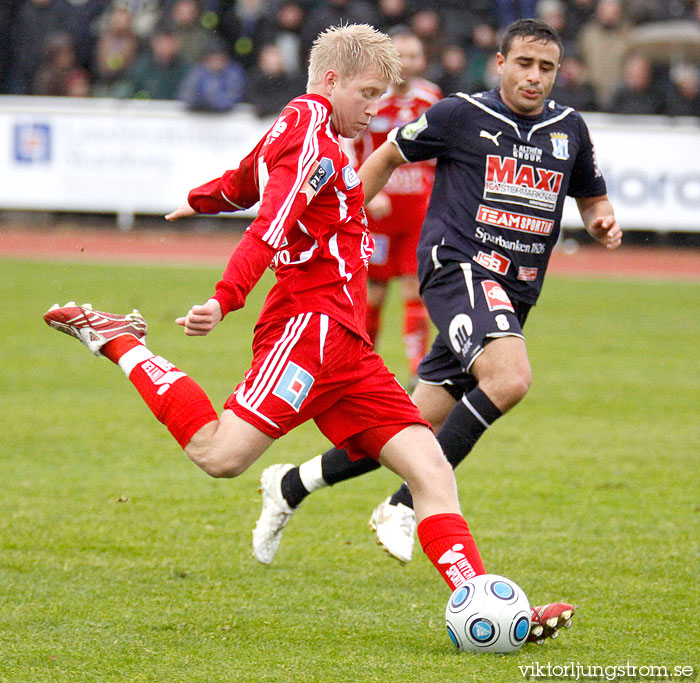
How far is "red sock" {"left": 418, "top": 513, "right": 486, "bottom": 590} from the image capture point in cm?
381

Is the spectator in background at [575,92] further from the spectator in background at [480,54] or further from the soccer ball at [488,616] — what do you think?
the soccer ball at [488,616]

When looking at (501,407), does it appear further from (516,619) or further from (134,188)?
(134,188)

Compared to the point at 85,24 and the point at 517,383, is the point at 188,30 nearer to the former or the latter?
the point at 85,24

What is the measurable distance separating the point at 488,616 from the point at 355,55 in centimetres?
180

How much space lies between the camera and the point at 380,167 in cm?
508

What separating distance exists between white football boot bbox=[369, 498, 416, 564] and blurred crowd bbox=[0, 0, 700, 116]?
14066 millimetres

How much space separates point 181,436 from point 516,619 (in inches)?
47.9

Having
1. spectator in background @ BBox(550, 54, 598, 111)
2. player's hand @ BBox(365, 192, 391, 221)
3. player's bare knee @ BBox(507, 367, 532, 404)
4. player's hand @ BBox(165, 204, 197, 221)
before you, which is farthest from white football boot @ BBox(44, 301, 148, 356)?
spectator in background @ BBox(550, 54, 598, 111)

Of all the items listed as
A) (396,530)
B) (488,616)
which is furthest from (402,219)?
(488,616)

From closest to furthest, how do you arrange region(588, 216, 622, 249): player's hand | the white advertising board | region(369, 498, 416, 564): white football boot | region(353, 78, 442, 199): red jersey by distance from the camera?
region(369, 498, 416, 564): white football boot → region(588, 216, 622, 249): player's hand → region(353, 78, 442, 199): red jersey → the white advertising board

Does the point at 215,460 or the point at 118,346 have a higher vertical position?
the point at 118,346

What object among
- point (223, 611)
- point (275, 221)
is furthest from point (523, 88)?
point (223, 611)

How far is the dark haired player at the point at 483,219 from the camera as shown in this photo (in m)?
4.81

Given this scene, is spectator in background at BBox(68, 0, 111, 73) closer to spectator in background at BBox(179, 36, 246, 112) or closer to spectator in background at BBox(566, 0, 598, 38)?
spectator in background at BBox(179, 36, 246, 112)
